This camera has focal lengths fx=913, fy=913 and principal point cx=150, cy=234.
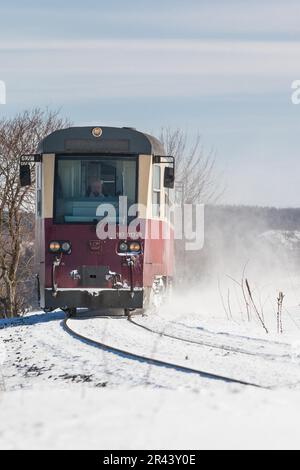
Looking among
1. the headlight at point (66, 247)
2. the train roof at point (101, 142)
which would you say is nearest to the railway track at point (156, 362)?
the headlight at point (66, 247)

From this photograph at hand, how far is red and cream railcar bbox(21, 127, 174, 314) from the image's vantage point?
609 inches

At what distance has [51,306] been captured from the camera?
15469 millimetres

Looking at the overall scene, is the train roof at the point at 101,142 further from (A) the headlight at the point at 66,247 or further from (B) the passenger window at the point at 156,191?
(A) the headlight at the point at 66,247

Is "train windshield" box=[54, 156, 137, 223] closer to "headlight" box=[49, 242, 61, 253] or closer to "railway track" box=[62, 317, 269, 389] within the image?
"headlight" box=[49, 242, 61, 253]

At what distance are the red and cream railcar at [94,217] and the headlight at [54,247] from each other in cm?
2

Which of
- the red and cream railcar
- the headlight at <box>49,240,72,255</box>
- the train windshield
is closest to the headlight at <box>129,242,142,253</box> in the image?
the red and cream railcar

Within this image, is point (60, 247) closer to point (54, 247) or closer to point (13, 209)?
point (54, 247)

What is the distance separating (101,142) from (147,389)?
8.31 m

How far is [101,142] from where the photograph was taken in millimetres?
15656

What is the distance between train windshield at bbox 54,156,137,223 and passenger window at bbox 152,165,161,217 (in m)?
0.53

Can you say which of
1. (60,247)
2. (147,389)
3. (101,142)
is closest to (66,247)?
(60,247)

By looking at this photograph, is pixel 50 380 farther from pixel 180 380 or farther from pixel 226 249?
pixel 226 249
